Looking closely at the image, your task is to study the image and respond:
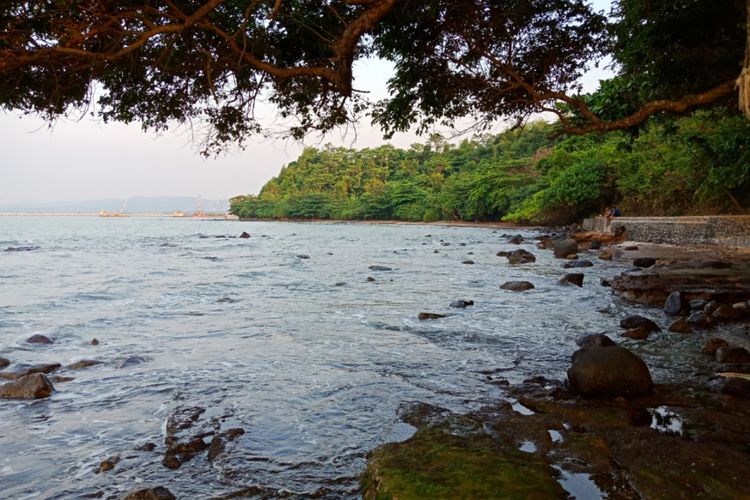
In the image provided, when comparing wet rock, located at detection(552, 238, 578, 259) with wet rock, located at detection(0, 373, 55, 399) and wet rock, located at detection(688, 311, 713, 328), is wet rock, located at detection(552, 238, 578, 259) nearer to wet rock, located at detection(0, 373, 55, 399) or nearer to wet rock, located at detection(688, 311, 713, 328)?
wet rock, located at detection(688, 311, 713, 328)

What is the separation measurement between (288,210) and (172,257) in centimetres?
7676

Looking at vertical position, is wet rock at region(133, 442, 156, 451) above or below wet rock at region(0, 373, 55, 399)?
below

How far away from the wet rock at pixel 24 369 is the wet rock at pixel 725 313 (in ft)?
32.7

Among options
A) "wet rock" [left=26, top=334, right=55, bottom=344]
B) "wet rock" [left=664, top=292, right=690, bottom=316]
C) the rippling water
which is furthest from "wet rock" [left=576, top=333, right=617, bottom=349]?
"wet rock" [left=26, top=334, right=55, bottom=344]

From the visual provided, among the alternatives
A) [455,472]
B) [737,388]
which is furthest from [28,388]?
[737,388]

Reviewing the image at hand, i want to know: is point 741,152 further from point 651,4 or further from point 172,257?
point 172,257

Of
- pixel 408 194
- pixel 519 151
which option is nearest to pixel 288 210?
pixel 408 194

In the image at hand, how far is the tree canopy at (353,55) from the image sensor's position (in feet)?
18.3

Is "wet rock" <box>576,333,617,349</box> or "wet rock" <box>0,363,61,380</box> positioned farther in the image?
"wet rock" <box>576,333,617,349</box>

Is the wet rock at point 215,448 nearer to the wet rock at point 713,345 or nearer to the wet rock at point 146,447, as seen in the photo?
the wet rock at point 146,447

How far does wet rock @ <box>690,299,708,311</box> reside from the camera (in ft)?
31.7

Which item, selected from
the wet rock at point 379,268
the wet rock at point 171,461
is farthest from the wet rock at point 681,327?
the wet rock at point 379,268

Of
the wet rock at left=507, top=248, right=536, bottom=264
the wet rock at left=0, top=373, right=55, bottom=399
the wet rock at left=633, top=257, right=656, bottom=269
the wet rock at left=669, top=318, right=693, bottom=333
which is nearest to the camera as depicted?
the wet rock at left=0, top=373, right=55, bottom=399

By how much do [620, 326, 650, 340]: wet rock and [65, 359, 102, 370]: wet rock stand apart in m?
7.57
